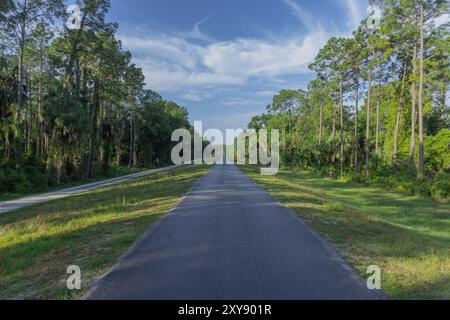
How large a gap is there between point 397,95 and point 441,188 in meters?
16.1

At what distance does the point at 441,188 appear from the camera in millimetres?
18484

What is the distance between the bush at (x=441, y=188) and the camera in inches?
719

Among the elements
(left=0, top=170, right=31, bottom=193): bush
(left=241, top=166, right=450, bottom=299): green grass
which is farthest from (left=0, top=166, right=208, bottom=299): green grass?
(left=0, top=170, right=31, bottom=193): bush

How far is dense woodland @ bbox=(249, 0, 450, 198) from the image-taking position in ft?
71.9

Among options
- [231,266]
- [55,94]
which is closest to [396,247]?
[231,266]

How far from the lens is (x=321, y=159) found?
4338 centimetres

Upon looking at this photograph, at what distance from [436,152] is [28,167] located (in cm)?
3859

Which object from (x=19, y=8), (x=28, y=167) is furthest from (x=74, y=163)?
(x=19, y=8)

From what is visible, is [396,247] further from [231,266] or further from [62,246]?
[62,246]

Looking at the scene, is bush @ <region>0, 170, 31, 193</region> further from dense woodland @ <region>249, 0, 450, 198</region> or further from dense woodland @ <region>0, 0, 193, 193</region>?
dense woodland @ <region>249, 0, 450, 198</region>

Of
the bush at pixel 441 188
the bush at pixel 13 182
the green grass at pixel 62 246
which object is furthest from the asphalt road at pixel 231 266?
the bush at pixel 13 182

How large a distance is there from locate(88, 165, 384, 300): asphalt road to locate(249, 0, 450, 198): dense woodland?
16.7 meters

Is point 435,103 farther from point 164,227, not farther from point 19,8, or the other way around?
point 19,8
